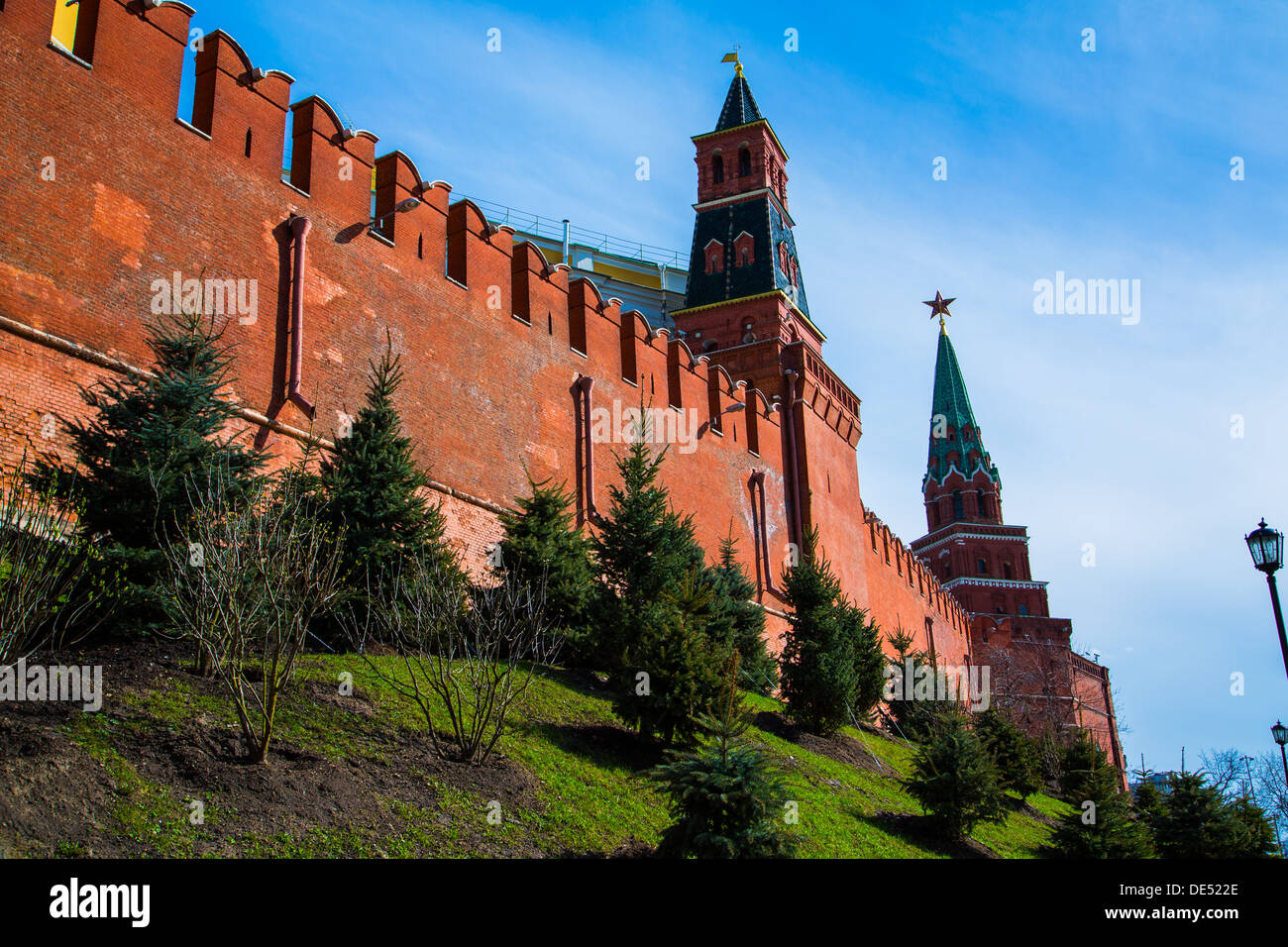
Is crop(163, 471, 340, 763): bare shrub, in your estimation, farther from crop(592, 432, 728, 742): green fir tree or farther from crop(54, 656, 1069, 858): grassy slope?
crop(592, 432, 728, 742): green fir tree

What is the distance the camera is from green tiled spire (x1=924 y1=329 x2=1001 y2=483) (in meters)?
66.2

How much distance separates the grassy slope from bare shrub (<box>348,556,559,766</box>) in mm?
347

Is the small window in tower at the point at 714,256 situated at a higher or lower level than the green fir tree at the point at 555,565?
higher

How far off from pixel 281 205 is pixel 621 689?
8.88 m

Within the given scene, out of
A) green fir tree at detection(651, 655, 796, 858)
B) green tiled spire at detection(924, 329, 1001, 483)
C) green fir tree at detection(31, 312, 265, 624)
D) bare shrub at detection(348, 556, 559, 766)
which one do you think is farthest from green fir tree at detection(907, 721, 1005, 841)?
green tiled spire at detection(924, 329, 1001, 483)

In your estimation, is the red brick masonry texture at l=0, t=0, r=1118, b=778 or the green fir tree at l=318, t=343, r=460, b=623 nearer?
the red brick masonry texture at l=0, t=0, r=1118, b=778

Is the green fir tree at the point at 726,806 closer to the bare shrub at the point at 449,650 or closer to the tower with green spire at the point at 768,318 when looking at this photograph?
the bare shrub at the point at 449,650

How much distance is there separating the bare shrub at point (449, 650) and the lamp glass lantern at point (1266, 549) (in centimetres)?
766

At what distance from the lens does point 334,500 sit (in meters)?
13.9

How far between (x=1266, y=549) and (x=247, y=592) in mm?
10363

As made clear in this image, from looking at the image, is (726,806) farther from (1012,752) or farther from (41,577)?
(1012,752)

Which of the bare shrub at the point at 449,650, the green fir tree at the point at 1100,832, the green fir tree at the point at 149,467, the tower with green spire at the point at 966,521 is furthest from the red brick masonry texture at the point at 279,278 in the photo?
the tower with green spire at the point at 966,521

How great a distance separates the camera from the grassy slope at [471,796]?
809 centimetres
